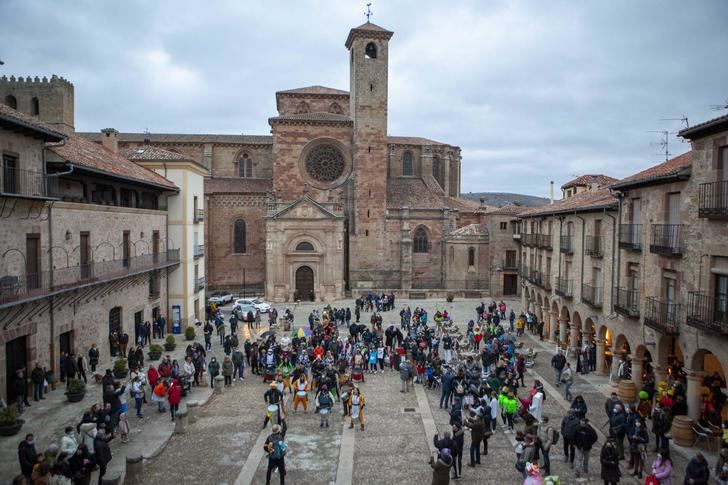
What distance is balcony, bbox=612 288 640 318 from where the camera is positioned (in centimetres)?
1831

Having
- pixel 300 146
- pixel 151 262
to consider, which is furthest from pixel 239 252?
pixel 151 262

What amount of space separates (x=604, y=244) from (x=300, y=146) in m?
28.9

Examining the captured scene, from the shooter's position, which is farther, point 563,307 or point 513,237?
point 513,237

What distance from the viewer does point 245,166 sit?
50562 mm

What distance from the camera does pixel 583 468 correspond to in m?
12.8

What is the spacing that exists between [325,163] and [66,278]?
1160 inches

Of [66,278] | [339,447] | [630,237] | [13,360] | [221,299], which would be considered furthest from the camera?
[221,299]

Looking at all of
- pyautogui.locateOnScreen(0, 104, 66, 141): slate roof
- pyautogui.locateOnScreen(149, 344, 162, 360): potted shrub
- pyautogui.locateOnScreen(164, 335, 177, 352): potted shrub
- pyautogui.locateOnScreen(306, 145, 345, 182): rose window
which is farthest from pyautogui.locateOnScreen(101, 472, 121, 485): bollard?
pyautogui.locateOnScreen(306, 145, 345, 182): rose window

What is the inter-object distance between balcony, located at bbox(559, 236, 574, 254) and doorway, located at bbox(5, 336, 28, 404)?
22013mm

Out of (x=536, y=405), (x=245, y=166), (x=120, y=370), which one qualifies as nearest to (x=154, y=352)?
(x=120, y=370)

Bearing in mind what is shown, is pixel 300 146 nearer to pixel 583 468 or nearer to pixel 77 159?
pixel 77 159

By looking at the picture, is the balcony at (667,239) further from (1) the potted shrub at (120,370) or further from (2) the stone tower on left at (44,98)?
(2) the stone tower on left at (44,98)

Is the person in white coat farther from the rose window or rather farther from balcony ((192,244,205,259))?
the rose window

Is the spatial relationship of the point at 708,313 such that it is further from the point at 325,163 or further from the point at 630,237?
the point at 325,163
